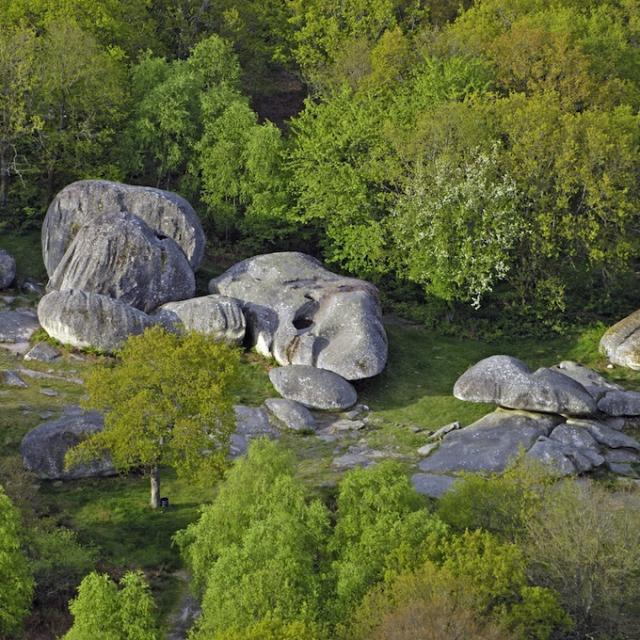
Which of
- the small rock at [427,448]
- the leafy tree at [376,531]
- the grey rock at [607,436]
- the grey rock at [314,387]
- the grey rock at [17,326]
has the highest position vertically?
the leafy tree at [376,531]

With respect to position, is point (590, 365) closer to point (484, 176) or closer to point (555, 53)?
point (484, 176)

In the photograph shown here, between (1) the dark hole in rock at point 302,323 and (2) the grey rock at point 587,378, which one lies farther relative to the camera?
(1) the dark hole in rock at point 302,323

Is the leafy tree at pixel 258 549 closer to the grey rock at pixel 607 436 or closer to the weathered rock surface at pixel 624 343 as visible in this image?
the grey rock at pixel 607 436

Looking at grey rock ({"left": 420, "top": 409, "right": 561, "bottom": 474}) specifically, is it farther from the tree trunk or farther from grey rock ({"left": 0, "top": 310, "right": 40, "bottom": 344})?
grey rock ({"left": 0, "top": 310, "right": 40, "bottom": 344})

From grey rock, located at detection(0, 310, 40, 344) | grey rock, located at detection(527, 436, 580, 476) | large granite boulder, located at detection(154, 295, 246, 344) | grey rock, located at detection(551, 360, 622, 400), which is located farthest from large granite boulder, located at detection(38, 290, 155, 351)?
grey rock, located at detection(551, 360, 622, 400)

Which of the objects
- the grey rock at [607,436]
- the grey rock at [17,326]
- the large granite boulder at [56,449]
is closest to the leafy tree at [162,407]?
→ the large granite boulder at [56,449]

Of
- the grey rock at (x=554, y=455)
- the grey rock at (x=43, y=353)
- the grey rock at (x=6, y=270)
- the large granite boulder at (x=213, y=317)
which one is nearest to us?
the grey rock at (x=554, y=455)

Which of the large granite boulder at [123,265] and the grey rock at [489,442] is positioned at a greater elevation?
the large granite boulder at [123,265]
